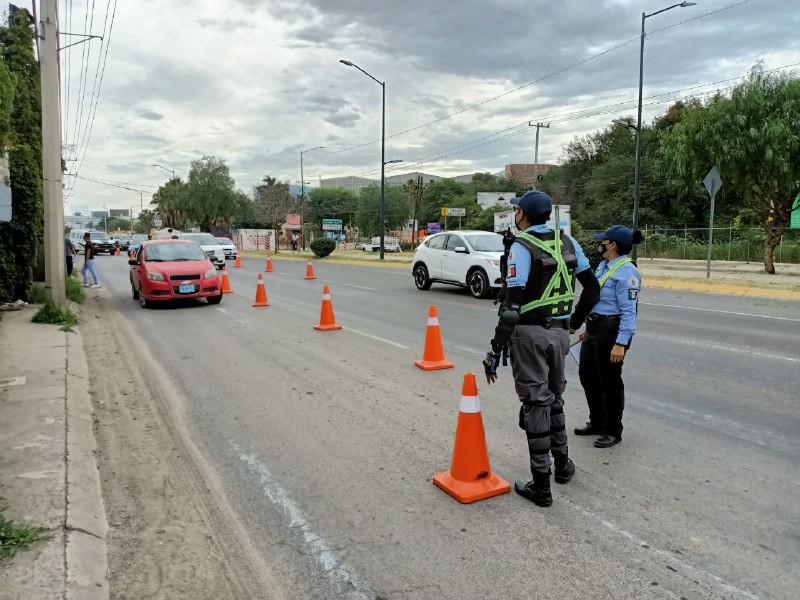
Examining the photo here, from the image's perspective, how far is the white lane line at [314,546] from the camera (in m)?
2.83

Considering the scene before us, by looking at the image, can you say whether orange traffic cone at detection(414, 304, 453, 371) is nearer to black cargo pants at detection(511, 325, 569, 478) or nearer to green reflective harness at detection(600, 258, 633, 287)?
green reflective harness at detection(600, 258, 633, 287)

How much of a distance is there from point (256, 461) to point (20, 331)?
21.8 ft

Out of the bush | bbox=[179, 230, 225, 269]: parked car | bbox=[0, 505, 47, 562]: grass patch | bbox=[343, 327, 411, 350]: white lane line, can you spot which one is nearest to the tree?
bbox=[343, 327, 411, 350]: white lane line

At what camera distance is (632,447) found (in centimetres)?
461

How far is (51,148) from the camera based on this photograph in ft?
34.6

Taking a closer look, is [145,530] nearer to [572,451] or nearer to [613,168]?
[572,451]

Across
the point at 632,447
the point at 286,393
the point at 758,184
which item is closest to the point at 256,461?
the point at 286,393

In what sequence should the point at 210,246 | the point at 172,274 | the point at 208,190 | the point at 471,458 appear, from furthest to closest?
1. the point at 208,190
2. the point at 210,246
3. the point at 172,274
4. the point at 471,458

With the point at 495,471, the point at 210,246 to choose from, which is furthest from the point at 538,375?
the point at 210,246

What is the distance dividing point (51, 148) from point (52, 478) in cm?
861

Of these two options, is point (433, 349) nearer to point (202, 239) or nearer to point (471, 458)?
point (471, 458)

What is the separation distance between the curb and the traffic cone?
196 cm

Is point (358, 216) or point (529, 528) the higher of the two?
point (358, 216)

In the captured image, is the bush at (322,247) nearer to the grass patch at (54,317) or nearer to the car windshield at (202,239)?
the car windshield at (202,239)
